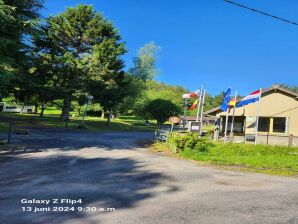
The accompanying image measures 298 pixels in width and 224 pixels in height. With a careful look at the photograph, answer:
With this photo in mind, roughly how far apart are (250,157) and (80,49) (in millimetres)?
33726

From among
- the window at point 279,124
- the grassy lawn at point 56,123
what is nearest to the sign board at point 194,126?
the window at point 279,124

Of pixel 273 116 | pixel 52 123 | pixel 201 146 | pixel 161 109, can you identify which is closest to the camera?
pixel 201 146

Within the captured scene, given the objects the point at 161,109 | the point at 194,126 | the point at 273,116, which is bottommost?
the point at 194,126

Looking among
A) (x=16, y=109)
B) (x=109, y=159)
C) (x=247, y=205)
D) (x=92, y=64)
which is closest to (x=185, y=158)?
(x=109, y=159)

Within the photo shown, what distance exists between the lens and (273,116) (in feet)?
94.2

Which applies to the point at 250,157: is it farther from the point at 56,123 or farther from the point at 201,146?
the point at 56,123

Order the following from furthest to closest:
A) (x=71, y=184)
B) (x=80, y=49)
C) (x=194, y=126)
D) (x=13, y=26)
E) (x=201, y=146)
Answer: (x=80, y=49)
(x=194, y=126)
(x=201, y=146)
(x=13, y=26)
(x=71, y=184)

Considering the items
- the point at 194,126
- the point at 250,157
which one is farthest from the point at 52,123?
the point at 250,157

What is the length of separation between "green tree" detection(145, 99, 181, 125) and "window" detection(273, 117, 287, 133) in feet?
121

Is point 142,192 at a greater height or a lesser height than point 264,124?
lesser

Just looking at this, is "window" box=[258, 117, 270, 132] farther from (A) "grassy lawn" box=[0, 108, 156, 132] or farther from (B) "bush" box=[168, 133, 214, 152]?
(A) "grassy lawn" box=[0, 108, 156, 132]

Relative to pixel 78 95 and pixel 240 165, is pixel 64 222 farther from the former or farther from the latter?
pixel 78 95

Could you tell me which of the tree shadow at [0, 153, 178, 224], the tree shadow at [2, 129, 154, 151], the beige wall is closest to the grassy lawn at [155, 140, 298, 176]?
the tree shadow at [2, 129, 154, 151]

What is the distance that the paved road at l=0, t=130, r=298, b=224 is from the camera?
667 centimetres
